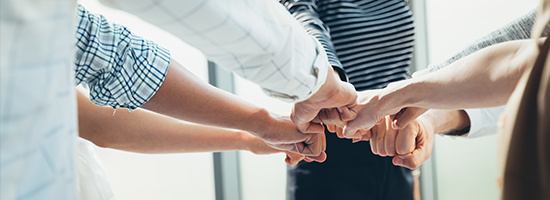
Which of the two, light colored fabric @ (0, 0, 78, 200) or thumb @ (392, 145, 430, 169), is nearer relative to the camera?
light colored fabric @ (0, 0, 78, 200)

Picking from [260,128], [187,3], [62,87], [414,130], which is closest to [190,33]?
[187,3]

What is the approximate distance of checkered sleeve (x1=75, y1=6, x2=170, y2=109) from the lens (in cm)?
61

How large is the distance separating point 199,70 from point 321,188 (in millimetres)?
1213

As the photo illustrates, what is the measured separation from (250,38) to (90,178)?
1.18 feet

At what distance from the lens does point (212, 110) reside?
81cm

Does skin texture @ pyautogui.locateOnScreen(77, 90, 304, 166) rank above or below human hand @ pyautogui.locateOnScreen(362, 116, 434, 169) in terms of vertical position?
above

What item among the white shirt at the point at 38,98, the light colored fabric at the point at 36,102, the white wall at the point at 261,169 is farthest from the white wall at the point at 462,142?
the light colored fabric at the point at 36,102

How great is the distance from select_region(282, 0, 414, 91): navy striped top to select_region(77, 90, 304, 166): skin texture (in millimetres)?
259

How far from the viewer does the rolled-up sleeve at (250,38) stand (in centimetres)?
40

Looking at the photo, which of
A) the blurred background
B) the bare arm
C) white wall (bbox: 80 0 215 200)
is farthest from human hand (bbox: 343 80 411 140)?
white wall (bbox: 80 0 215 200)

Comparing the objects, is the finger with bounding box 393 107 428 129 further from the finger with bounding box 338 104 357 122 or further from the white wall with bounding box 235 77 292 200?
the white wall with bounding box 235 77 292 200

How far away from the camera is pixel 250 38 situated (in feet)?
1.58

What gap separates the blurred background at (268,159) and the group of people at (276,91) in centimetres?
78

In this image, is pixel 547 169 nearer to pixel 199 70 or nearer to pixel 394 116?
pixel 394 116
